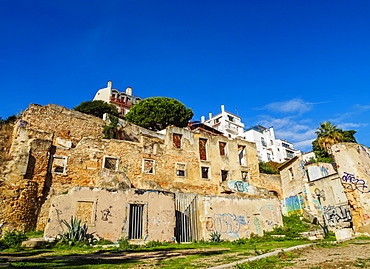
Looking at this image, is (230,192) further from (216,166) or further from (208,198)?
(208,198)

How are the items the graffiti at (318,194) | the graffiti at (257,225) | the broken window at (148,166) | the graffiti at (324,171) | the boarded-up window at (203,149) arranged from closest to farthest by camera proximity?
the graffiti at (257,225) < the broken window at (148,166) < the graffiti at (318,194) < the graffiti at (324,171) < the boarded-up window at (203,149)

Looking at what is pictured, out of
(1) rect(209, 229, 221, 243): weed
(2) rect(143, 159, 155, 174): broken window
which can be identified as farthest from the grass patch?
(2) rect(143, 159, 155, 174): broken window

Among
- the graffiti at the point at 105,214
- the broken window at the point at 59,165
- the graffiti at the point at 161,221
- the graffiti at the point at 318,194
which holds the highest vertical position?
the broken window at the point at 59,165

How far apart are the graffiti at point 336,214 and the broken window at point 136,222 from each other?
16.6 metres

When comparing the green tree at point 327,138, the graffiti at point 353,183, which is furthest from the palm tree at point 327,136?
the graffiti at point 353,183

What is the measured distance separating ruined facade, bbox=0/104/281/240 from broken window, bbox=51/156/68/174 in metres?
0.07

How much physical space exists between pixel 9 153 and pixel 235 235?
631 inches

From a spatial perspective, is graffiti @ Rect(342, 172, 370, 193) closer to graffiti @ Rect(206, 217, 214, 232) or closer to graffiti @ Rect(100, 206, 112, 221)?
graffiti @ Rect(206, 217, 214, 232)

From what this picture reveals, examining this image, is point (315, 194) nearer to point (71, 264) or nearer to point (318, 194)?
point (318, 194)

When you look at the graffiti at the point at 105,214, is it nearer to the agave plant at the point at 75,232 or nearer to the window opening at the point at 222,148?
the agave plant at the point at 75,232

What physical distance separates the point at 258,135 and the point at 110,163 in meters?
47.4

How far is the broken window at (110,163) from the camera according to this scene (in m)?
22.0

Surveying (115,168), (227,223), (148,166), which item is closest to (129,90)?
(148,166)

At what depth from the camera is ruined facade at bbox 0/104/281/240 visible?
16359mm
